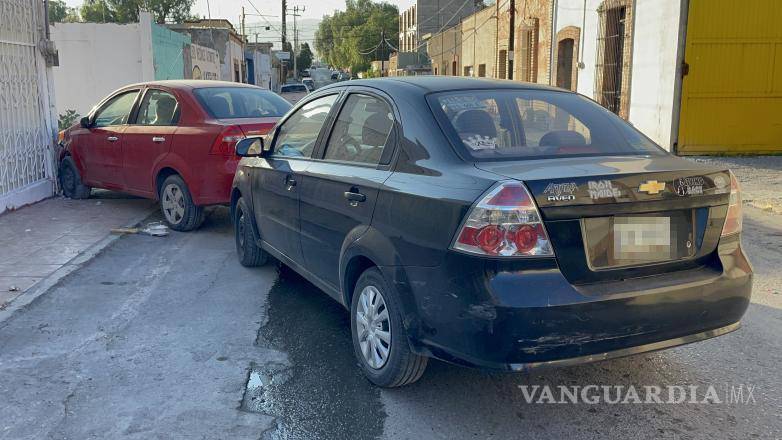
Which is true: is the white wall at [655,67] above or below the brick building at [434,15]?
below

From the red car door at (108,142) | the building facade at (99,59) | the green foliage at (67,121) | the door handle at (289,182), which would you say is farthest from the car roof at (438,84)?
the building facade at (99,59)

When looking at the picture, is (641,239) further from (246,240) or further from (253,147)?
(246,240)

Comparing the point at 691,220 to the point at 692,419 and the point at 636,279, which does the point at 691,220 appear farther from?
the point at 692,419

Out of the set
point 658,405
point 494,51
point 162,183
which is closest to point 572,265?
point 658,405

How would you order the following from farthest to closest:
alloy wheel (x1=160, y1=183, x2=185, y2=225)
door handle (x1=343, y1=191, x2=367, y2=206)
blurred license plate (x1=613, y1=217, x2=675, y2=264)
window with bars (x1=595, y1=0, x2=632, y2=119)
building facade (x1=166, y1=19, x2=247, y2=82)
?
building facade (x1=166, y1=19, x2=247, y2=82) < window with bars (x1=595, y1=0, x2=632, y2=119) < alloy wheel (x1=160, y1=183, x2=185, y2=225) < door handle (x1=343, y1=191, x2=367, y2=206) < blurred license plate (x1=613, y1=217, x2=675, y2=264)

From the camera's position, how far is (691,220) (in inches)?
136

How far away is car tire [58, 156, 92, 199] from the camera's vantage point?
32.2 ft

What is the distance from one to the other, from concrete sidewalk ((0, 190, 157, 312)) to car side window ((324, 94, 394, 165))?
2.95 meters

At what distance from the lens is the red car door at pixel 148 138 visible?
801cm

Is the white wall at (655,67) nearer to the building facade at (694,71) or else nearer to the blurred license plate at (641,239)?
the building facade at (694,71)

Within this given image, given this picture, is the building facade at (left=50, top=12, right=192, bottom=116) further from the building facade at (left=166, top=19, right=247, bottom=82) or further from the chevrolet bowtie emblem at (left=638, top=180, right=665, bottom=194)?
the chevrolet bowtie emblem at (left=638, top=180, right=665, bottom=194)

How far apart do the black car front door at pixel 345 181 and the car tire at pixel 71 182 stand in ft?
20.6

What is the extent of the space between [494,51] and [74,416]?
97.7 ft

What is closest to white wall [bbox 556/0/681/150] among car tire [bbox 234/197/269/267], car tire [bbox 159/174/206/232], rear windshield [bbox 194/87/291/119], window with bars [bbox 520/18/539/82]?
rear windshield [bbox 194/87/291/119]
